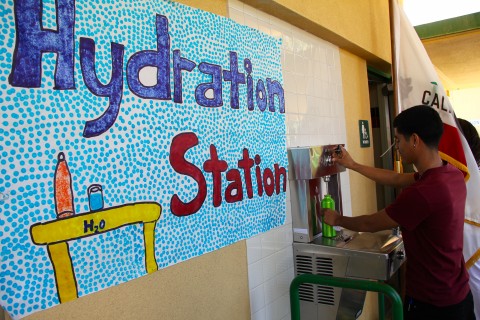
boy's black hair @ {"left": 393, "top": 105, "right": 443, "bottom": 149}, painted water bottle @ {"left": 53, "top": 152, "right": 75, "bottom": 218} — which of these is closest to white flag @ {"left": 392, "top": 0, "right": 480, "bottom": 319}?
boy's black hair @ {"left": 393, "top": 105, "right": 443, "bottom": 149}

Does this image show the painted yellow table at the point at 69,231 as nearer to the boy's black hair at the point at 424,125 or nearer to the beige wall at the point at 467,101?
the boy's black hair at the point at 424,125

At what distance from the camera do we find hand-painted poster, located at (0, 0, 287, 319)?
43.6 inches

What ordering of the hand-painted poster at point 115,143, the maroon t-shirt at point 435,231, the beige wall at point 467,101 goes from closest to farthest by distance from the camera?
the hand-painted poster at point 115,143
the maroon t-shirt at point 435,231
the beige wall at point 467,101

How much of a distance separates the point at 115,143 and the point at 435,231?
1.62 m

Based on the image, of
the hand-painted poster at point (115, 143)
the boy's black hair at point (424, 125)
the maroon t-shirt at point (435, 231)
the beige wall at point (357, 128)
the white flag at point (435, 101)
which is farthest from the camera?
the beige wall at point (357, 128)

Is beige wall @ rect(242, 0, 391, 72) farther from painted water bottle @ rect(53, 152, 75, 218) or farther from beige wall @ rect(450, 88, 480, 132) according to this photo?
beige wall @ rect(450, 88, 480, 132)

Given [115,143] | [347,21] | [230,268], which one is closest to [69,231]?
[115,143]

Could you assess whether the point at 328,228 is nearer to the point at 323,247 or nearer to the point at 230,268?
the point at 323,247

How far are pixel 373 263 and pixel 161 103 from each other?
1520 millimetres

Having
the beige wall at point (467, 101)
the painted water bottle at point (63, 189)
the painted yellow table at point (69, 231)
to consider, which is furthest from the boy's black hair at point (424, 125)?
the beige wall at point (467, 101)

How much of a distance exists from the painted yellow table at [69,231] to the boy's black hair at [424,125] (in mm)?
1520

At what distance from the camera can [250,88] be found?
203 centimetres

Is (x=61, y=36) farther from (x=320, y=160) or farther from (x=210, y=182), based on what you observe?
(x=320, y=160)

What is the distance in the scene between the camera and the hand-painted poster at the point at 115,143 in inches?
43.6
